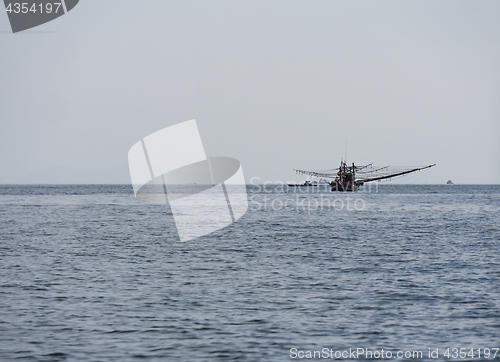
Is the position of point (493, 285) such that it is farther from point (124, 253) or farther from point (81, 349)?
point (124, 253)

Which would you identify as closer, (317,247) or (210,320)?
(210,320)

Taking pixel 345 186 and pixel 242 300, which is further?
pixel 345 186

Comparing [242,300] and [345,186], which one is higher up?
[242,300]

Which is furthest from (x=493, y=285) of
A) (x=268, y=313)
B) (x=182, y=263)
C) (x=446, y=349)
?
(x=182, y=263)

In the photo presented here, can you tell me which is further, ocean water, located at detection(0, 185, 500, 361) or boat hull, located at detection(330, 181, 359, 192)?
boat hull, located at detection(330, 181, 359, 192)

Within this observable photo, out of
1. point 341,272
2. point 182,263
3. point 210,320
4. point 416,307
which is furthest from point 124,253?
point 416,307

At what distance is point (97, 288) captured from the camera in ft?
62.7

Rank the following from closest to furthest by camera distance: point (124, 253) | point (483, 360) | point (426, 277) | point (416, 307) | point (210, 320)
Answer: point (483, 360), point (210, 320), point (416, 307), point (426, 277), point (124, 253)

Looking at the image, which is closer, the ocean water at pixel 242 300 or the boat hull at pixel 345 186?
the ocean water at pixel 242 300

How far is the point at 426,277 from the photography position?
2141cm

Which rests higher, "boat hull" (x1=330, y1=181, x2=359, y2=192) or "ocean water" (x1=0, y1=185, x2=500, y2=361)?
"ocean water" (x1=0, y1=185, x2=500, y2=361)

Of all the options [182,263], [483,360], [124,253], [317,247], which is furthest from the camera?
[317,247]

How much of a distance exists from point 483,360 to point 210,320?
724 centimetres

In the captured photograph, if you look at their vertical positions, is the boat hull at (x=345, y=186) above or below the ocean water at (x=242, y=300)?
below
